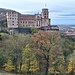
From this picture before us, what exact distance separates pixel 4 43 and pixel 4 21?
2774 centimetres

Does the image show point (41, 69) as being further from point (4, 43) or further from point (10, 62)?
point (4, 43)

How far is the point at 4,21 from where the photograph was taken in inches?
2751

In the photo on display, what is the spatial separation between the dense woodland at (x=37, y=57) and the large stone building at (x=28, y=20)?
29108 mm

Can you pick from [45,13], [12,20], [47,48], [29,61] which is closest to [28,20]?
[12,20]

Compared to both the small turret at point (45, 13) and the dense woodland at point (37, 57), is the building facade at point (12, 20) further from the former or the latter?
the dense woodland at point (37, 57)

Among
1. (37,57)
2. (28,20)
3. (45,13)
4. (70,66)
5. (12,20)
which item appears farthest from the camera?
(45,13)

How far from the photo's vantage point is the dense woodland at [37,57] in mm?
33875

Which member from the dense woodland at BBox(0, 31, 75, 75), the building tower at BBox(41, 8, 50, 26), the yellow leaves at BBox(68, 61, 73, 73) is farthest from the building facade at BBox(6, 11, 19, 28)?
the yellow leaves at BBox(68, 61, 73, 73)

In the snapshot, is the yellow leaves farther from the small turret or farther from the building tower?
the small turret

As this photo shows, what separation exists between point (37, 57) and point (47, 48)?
2490 mm

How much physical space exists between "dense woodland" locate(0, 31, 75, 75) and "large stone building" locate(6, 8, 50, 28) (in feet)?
95.5

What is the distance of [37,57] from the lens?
3534cm

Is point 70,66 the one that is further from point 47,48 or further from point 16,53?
point 16,53

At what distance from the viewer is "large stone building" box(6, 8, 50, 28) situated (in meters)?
69.0
